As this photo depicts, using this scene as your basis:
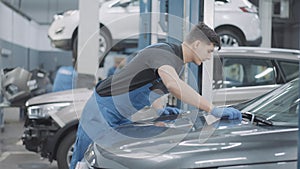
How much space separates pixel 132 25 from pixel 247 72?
174cm

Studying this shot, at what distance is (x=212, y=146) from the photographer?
257 centimetres

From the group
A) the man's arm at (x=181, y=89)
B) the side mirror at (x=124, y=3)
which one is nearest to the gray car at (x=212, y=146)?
the man's arm at (x=181, y=89)

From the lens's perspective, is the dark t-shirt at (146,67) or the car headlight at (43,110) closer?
the dark t-shirt at (146,67)

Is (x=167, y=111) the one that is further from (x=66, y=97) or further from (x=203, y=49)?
(x=66, y=97)

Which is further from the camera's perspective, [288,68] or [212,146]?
[288,68]

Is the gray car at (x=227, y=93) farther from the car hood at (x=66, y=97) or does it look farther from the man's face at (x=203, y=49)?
the man's face at (x=203, y=49)

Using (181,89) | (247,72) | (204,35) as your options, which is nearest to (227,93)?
(247,72)

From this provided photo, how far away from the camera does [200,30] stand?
135 inches

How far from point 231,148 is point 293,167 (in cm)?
32

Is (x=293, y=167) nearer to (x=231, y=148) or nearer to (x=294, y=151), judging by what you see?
(x=294, y=151)

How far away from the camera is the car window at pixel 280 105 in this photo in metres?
3.01

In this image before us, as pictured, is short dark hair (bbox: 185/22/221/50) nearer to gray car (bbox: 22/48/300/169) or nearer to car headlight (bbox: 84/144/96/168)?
car headlight (bbox: 84/144/96/168)

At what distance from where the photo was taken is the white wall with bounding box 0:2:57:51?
48.0ft

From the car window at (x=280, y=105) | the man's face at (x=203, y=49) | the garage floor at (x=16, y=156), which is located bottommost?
the garage floor at (x=16, y=156)
